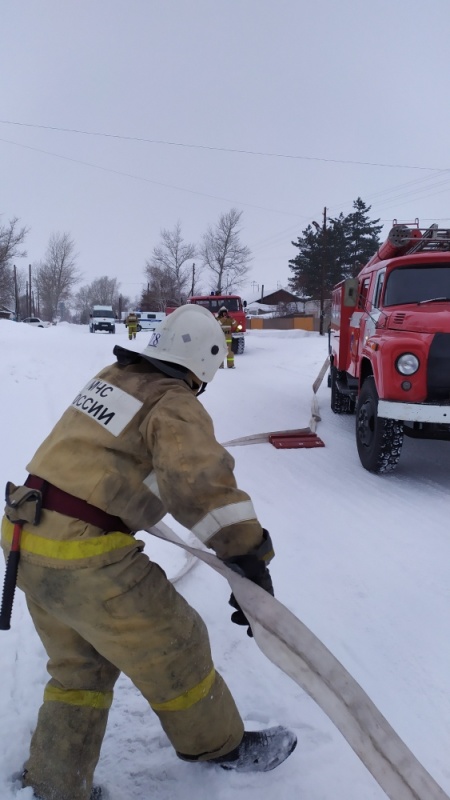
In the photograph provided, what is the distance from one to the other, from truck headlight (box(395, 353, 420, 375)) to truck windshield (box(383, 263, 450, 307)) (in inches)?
41.2

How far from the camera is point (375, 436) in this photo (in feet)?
19.0

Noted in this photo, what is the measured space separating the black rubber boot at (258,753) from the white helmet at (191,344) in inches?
55.6

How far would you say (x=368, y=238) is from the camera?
50344 mm

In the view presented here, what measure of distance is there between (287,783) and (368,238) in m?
52.1

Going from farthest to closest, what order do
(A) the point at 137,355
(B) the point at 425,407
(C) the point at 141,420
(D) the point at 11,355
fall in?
(D) the point at 11,355
(B) the point at 425,407
(A) the point at 137,355
(C) the point at 141,420

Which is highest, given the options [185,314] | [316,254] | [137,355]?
[316,254]

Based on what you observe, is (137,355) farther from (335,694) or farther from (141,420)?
(335,694)

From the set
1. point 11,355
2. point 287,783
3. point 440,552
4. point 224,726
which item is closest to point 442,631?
point 440,552

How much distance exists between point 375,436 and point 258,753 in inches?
156

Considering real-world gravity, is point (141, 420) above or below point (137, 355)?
below

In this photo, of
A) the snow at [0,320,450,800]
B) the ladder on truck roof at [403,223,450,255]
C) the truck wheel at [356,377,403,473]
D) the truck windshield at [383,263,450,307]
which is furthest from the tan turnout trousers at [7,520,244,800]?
the ladder on truck roof at [403,223,450,255]

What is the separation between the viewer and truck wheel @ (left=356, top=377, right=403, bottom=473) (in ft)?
18.6

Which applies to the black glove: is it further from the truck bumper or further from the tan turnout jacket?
the truck bumper

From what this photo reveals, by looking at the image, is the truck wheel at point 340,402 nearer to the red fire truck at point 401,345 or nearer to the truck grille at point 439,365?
the red fire truck at point 401,345
